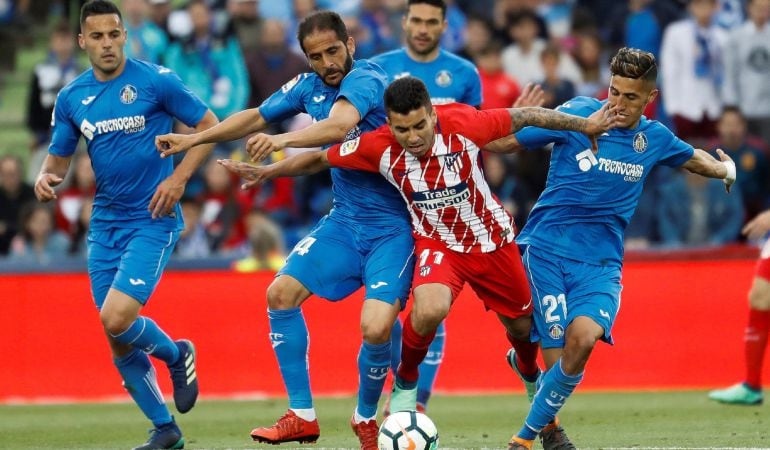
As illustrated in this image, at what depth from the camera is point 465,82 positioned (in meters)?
10.8

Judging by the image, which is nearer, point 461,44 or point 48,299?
point 48,299

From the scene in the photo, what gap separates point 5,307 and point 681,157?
292 inches

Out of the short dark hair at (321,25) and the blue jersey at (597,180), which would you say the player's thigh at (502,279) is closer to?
the blue jersey at (597,180)

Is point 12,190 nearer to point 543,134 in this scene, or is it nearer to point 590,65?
point 590,65

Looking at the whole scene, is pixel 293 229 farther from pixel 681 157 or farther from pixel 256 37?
pixel 681 157

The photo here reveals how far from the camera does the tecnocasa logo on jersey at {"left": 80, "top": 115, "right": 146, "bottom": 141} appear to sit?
919 centimetres

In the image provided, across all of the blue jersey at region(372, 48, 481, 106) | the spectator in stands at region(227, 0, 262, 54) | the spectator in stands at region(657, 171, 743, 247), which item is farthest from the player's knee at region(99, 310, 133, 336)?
the spectator in stands at region(227, 0, 262, 54)

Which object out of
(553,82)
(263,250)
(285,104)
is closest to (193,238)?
(263,250)

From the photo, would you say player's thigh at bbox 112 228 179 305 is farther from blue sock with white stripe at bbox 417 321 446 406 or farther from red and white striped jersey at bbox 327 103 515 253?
blue sock with white stripe at bbox 417 321 446 406

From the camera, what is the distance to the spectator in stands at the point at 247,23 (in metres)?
16.2

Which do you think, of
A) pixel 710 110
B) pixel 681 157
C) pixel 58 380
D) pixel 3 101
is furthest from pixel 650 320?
pixel 3 101

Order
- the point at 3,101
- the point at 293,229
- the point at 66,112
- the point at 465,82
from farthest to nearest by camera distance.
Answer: the point at 3,101 → the point at 293,229 → the point at 465,82 → the point at 66,112

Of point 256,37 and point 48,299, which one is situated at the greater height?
point 256,37

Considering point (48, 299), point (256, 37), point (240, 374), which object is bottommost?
point (240, 374)
